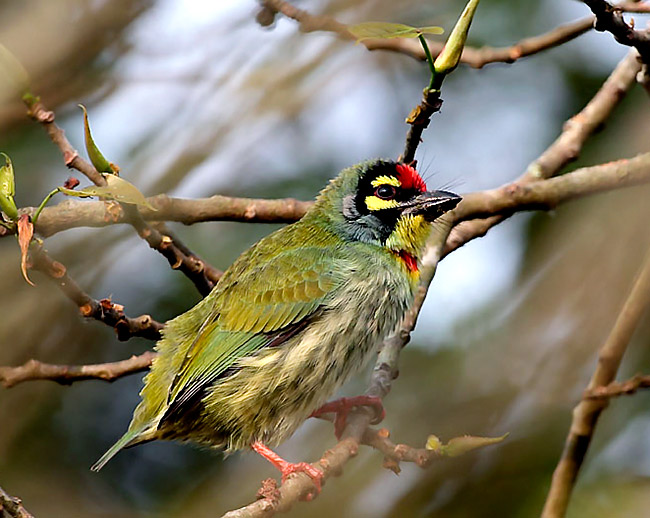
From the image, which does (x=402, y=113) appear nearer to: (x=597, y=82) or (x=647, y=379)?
(x=597, y=82)

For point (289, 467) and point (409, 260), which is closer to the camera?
point (289, 467)

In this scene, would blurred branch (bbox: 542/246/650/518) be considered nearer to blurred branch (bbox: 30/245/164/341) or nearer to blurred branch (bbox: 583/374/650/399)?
blurred branch (bbox: 583/374/650/399)

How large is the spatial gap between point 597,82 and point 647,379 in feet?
9.97

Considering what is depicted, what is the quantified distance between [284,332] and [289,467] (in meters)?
0.58

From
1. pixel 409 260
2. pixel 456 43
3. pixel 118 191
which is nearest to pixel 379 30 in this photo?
pixel 456 43

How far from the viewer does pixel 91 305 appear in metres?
3.04

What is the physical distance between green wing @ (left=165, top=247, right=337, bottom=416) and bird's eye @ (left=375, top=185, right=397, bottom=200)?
357 mm

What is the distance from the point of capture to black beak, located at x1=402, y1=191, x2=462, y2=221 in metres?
3.66

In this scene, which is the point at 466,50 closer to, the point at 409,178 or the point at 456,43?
the point at 409,178

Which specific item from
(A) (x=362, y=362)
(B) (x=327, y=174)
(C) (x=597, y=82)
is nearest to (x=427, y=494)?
(A) (x=362, y=362)

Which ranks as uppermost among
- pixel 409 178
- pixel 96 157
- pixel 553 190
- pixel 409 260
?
pixel 96 157

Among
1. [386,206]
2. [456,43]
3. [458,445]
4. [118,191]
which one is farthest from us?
[386,206]

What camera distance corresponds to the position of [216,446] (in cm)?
372

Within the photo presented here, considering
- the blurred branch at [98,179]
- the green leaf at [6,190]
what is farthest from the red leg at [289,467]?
the green leaf at [6,190]
